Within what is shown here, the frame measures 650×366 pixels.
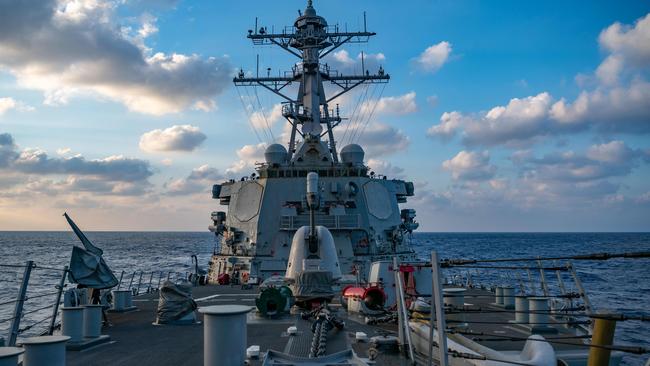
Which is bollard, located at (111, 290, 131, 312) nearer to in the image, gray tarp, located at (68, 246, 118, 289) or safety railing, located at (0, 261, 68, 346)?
safety railing, located at (0, 261, 68, 346)

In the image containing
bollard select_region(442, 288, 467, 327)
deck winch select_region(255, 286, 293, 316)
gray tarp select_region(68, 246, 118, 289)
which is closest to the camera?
bollard select_region(442, 288, 467, 327)

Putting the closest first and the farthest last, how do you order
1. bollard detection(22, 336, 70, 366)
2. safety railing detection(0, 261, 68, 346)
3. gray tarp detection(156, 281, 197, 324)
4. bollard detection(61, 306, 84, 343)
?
bollard detection(22, 336, 70, 366), safety railing detection(0, 261, 68, 346), bollard detection(61, 306, 84, 343), gray tarp detection(156, 281, 197, 324)

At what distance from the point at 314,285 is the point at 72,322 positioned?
4739 mm

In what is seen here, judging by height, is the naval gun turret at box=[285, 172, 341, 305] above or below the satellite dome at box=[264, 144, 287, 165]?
below

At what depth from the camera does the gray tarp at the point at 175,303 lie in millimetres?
9344

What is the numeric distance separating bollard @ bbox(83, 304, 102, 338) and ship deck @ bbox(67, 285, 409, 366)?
304 mm

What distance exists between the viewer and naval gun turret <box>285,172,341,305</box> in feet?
33.6

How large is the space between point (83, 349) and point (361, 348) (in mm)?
4066

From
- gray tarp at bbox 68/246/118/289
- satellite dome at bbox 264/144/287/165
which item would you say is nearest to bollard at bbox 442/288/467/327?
gray tarp at bbox 68/246/118/289

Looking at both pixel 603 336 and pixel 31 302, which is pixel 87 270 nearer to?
pixel 603 336

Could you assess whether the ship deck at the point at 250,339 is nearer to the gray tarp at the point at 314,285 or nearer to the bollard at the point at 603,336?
the gray tarp at the point at 314,285

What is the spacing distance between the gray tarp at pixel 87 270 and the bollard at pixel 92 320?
4.52ft

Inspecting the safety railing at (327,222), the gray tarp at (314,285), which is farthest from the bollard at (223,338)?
the safety railing at (327,222)

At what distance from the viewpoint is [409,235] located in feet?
76.3
